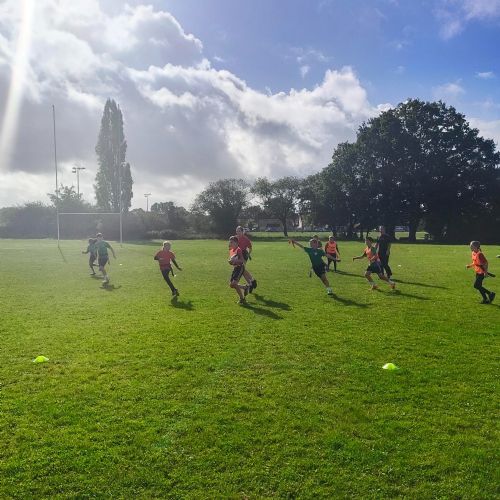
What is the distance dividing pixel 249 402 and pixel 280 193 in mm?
84972

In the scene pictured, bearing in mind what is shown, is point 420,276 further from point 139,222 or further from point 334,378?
point 139,222

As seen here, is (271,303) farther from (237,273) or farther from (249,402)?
(249,402)

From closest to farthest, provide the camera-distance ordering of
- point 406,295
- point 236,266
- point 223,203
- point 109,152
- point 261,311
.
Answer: point 261,311 < point 236,266 < point 406,295 < point 109,152 < point 223,203

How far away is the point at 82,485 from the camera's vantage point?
14.5 feet

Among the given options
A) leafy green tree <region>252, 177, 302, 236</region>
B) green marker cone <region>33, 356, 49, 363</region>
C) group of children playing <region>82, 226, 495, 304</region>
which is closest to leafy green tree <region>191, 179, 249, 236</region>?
leafy green tree <region>252, 177, 302, 236</region>

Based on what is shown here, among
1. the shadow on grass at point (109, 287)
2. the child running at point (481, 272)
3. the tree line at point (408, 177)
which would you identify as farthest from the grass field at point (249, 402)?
the tree line at point (408, 177)

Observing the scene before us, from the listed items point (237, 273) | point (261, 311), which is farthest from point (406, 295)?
point (237, 273)

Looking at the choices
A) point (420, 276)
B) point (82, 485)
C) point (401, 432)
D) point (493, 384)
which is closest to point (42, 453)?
point (82, 485)

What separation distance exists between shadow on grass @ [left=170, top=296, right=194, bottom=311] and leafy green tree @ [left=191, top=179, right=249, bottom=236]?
67.5m

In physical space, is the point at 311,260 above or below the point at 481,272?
above

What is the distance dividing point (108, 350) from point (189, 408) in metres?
3.39

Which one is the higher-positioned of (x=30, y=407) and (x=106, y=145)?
(x=106, y=145)

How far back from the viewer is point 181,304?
Answer: 13.8 m

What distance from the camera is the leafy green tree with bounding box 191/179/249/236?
82500mm
